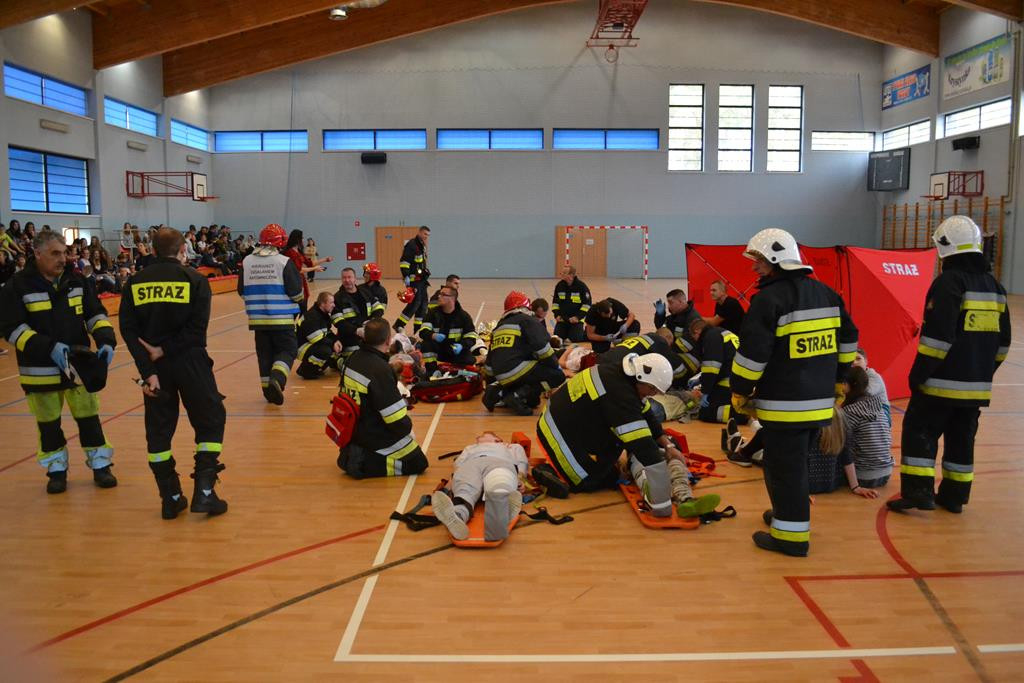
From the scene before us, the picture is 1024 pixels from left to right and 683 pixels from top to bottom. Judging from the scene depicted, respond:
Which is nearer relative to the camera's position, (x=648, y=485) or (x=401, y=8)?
(x=648, y=485)

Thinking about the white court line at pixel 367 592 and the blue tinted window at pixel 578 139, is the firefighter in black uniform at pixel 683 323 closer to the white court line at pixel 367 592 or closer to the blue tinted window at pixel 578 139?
the white court line at pixel 367 592

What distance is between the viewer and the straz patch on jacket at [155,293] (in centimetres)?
536

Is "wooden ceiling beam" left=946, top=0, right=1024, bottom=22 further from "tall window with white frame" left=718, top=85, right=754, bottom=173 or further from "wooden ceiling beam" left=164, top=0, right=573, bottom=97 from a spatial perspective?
"wooden ceiling beam" left=164, top=0, right=573, bottom=97

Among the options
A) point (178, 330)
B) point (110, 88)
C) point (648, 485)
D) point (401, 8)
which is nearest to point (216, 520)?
point (178, 330)

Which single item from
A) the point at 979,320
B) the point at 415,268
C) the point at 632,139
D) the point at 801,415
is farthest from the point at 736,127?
the point at 801,415

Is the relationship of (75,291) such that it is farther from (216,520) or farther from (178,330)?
(216,520)

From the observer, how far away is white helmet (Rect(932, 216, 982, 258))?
539cm

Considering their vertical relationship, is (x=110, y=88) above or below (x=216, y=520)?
above

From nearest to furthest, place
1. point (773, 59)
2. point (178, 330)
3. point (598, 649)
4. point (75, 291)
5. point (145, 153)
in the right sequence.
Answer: point (598, 649) → point (178, 330) → point (75, 291) → point (145, 153) → point (773, 59)

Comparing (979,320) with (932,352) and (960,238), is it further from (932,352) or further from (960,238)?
(960,238)

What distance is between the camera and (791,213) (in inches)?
1309

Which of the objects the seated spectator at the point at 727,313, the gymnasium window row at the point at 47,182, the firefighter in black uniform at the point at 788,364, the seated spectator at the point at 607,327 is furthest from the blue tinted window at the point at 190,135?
the firefighter in black uniform at the point at 788,364

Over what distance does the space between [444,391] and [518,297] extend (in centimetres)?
149

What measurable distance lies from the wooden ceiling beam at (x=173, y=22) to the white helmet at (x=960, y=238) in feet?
69.8
